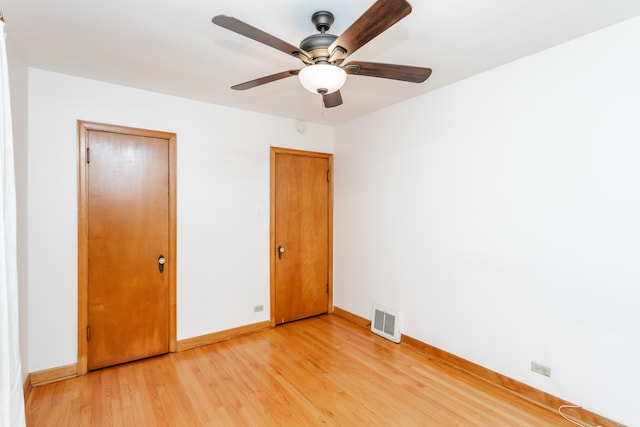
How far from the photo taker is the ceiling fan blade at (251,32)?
133 centimetres

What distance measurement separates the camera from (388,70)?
1.78 m

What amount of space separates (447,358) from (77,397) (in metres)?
3.05

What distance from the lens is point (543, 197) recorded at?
7.53 ft

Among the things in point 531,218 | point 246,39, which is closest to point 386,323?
point 531,218

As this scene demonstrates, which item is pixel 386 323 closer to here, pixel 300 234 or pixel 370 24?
pixel 300 234

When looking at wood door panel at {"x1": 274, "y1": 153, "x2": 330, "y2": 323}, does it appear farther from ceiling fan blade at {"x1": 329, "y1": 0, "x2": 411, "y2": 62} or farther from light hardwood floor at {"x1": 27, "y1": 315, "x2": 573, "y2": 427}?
ceiling fan blade at {"x1": 329, "y1": 0, "x2": 411, "y2": 62}

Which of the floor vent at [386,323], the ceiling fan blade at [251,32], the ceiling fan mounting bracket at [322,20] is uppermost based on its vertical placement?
the ceiling fan mounting bracket at [322,20]

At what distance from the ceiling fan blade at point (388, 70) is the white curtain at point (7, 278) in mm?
1560

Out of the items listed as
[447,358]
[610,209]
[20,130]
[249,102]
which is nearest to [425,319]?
[447,358]

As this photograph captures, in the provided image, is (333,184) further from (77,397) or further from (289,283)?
(77,397)

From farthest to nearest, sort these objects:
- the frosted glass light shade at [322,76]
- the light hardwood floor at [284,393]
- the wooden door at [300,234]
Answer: the wooden door at [300,234] < the light hardwood floor at [284,393] < the frosted glass light shade at [322,76]

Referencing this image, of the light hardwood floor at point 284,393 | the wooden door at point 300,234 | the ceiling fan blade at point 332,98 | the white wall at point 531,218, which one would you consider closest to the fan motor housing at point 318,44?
the ceiling fan blade at point 332,98

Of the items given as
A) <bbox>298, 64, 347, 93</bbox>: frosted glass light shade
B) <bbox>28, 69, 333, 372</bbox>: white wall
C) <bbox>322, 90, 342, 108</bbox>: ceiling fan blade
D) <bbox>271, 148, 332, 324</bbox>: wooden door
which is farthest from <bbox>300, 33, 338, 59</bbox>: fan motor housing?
<bbox>271, 148, 332, 324</bbox>: wooden door

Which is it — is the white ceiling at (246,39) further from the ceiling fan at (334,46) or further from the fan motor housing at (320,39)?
the ceiling fan at (334,46)
